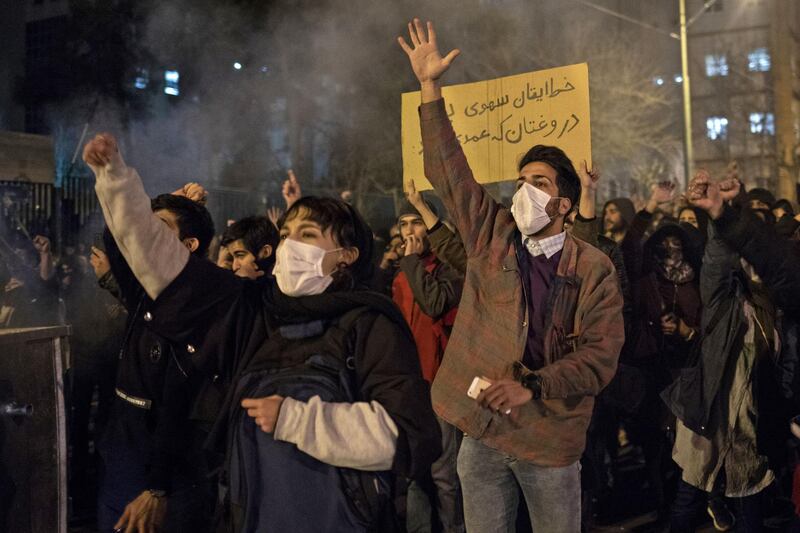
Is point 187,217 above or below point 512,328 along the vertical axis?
above

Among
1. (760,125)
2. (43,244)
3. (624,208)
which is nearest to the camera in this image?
(43,244)

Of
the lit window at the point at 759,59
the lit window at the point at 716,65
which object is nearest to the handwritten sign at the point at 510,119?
the lit window at the point at 716,65

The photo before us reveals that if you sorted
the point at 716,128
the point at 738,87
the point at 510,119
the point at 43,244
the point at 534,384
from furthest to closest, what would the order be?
the point at 716,128 < the point at 738,87 < the point at 43,244 < the point at 510,119 < the point at 534,384

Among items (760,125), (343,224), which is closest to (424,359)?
(343,224)

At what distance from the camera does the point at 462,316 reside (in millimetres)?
3182

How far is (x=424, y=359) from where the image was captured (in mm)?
5008

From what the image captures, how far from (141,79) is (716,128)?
105ft

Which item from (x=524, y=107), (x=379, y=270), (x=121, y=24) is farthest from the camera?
(x=121, y=24)

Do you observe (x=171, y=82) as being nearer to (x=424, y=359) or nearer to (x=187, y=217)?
(x=424, y=359)

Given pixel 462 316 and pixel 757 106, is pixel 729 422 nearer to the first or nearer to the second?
pixel 462 316

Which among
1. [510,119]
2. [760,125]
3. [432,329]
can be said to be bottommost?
[432,329]

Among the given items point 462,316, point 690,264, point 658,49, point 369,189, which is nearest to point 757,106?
point 658,49

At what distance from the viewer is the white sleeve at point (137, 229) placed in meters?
2.17

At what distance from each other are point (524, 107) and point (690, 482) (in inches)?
80.1
